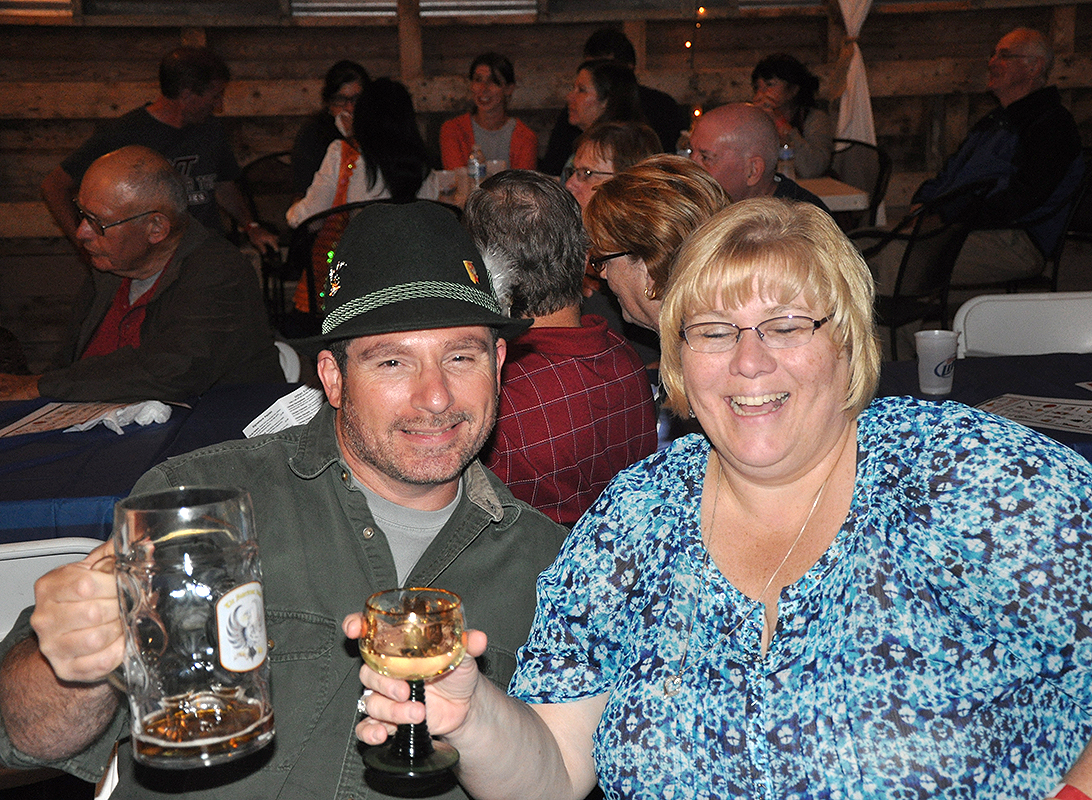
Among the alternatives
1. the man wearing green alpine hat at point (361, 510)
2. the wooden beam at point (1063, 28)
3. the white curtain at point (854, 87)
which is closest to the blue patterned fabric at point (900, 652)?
the man wearing green alpine hat at point (361, 510)

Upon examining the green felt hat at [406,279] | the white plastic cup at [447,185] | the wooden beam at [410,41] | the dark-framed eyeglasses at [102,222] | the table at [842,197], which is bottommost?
the table at [842,197]

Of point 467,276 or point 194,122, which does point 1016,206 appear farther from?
point 467,276

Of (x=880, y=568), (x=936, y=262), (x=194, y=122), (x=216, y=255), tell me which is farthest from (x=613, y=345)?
(x=194, y=122)

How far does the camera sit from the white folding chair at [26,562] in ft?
6.17

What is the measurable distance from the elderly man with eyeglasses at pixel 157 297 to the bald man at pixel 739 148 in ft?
7.08

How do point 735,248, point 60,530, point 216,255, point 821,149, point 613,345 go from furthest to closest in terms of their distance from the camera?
1. point 821,149
2. point 216,255
3. point 613,345
4. point 60,530
5. point 735,248

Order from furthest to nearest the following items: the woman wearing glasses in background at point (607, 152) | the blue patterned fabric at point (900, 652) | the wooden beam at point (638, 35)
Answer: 1. the wooden beam at point (638, 35)
2. the woman wearing glasses in background at point (607, 152)
3. the blue patterned fabric at point (900, 652)

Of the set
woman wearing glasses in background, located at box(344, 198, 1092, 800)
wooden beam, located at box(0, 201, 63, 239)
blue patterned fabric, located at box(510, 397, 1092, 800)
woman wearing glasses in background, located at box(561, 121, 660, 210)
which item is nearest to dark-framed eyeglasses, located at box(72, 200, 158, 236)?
woman wearing glasses in background, located at box(561, 121, 660, 210)

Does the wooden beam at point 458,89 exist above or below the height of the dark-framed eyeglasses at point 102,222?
above

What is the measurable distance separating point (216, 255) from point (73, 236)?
2537 millimetres

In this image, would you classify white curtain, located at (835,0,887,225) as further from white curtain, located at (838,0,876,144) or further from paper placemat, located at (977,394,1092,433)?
paper placemat, located at (977,394,1092,433)

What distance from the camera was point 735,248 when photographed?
62.4 inches

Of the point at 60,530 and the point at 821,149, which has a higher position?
the point at 821,149

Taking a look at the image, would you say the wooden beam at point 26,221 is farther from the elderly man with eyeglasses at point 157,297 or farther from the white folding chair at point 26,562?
the white folding chair at point 26,562
